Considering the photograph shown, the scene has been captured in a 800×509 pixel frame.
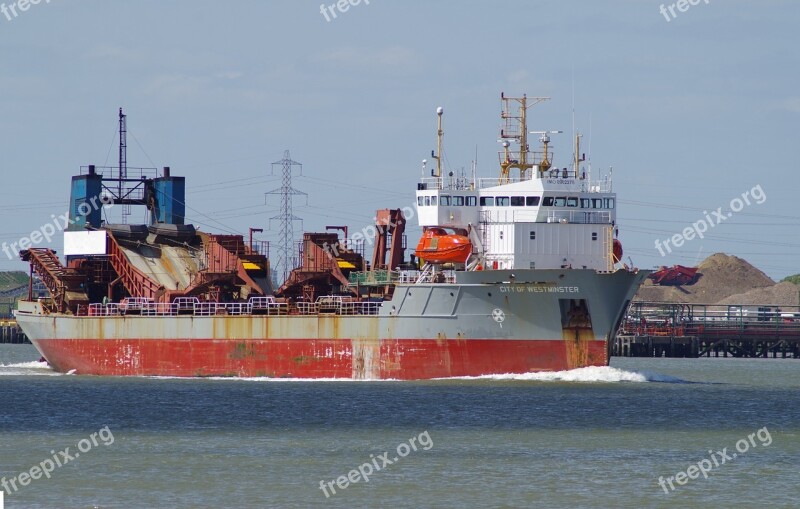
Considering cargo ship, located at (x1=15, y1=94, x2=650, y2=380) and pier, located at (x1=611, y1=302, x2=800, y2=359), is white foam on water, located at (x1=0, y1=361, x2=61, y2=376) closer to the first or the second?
cargo ship, located at (x1=15, y1=94, x2=650, y2=380)

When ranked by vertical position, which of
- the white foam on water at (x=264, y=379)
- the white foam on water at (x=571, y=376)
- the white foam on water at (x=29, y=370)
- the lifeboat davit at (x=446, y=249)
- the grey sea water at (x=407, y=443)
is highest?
the lifeboat davit at (x=446, y=249)

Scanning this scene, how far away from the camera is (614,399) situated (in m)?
47.0

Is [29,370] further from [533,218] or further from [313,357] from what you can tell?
[533,218]

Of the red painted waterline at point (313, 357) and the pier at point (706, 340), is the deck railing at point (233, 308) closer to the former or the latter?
the red painted waterline at point (313, 357)

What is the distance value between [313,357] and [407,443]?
19.2 metres

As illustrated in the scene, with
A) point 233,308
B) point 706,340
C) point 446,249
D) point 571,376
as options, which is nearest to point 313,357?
point 233,308

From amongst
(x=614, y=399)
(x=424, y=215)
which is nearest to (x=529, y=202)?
(x=424, y=215)

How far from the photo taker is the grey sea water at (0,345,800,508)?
2938 centimetres

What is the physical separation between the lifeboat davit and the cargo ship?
0.17 ft

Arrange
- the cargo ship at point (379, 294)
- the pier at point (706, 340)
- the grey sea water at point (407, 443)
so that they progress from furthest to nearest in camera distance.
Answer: the pier at point (706, 340) → the cargo ship at point (379, 294) → the grey sea water at point (407, 443)

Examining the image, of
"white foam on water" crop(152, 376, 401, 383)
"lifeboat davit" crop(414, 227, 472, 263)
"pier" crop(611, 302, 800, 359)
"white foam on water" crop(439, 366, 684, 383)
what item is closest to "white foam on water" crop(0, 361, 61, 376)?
"white foam on water" crop(152, 376, 401, 383)

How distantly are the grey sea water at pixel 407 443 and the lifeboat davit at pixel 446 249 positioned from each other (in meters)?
4.48

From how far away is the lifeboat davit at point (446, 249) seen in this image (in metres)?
51.3

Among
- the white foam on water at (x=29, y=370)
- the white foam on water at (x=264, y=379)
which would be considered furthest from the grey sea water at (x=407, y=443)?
the white foam on water at (x=29, y=370)
